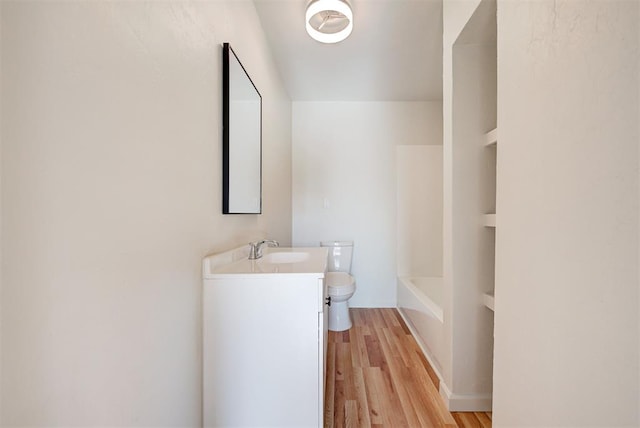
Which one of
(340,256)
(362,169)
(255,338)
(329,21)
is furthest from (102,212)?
(362,169)

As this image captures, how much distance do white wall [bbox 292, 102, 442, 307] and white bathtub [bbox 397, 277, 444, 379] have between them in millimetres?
301

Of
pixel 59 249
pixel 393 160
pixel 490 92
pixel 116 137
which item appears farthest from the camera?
pixel 393 160

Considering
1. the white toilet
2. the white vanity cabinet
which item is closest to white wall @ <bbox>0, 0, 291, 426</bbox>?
the white vanity cabinet

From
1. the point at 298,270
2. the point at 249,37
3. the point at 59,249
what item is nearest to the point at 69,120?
the point at 59,249

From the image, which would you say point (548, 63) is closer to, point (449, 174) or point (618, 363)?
point (618, 363)

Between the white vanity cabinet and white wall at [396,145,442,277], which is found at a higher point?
white wall at [396,145,442,277]

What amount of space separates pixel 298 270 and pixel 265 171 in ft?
3.60

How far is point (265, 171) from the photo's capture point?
83.1 inches

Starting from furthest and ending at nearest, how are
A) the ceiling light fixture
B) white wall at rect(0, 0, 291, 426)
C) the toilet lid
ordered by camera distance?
1. the toilet lid
2. the ceiling light fixture
3. white wall at rect(0, 0, 291, 426)

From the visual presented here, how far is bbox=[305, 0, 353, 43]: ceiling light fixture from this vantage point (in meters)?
1.55

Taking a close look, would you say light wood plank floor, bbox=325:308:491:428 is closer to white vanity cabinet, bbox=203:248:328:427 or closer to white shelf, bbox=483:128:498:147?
white vanity cabinet, bbox=203:248:328:427

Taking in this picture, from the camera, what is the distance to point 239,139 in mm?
1485

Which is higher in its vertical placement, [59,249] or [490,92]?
[490,92]

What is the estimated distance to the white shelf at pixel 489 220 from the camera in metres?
1.44
